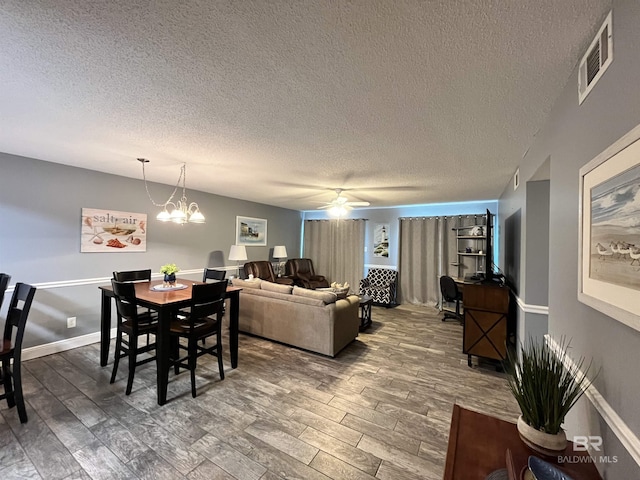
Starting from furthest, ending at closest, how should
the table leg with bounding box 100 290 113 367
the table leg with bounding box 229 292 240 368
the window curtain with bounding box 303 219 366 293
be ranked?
the window curtain with bounding box 303 219 366 293 < the table leg with bounding box 229 292 240 368 < the table leg with bounding box 100 290 113 367

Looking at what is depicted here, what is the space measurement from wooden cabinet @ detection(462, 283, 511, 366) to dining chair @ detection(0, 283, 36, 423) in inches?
164

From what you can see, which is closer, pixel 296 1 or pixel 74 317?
pixel 296 1

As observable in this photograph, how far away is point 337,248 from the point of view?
23.9 feet

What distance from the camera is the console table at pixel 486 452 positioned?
0.96 meters

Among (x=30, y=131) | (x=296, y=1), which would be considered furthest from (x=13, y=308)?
(x=296, y=1)

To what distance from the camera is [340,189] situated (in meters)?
4.50

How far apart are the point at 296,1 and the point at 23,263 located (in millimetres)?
4180

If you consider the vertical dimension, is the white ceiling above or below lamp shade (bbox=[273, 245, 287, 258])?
above

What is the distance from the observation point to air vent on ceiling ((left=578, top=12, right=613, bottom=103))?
101 centimetres

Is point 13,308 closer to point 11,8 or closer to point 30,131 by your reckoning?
point 30,131

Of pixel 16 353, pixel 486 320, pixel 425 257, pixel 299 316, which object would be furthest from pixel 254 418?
pixel 425 257

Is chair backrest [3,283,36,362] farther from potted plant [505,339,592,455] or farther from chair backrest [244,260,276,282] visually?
chair backrest [244,260,276,282]

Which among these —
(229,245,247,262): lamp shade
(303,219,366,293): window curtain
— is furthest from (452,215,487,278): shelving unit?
(229,245,247,262): lamp shade

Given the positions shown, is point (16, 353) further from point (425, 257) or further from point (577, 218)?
point (425, 257)
